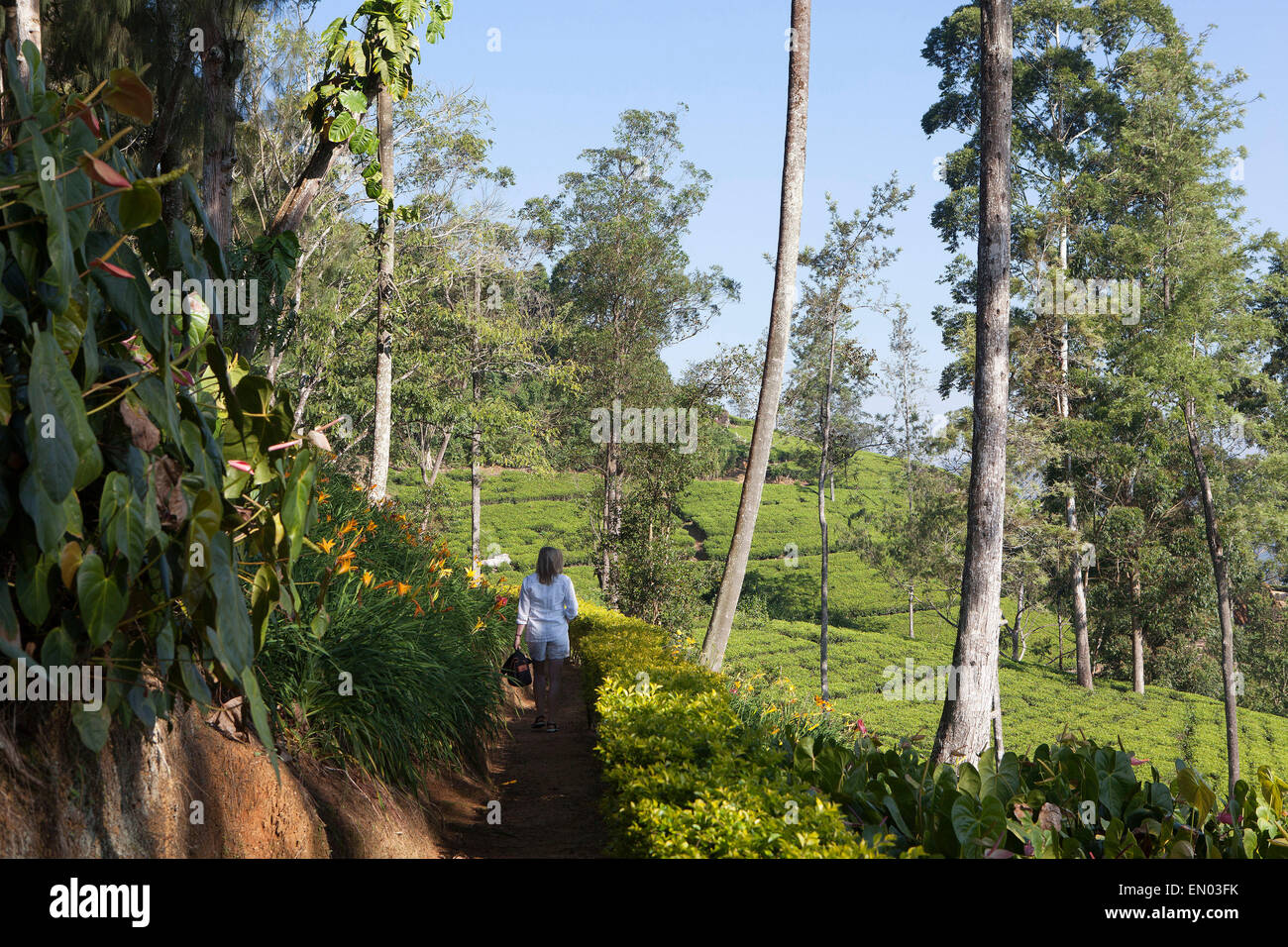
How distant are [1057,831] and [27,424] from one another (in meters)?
3.48

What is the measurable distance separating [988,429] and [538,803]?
4176 millimetres

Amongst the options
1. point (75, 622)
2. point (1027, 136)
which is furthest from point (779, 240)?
point (1027, 136)

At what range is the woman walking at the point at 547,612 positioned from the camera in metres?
7.45

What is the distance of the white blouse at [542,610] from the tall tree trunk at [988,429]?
2979 millimetres

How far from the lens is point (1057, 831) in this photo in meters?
3.47

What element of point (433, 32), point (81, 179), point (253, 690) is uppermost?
point (433, 32)

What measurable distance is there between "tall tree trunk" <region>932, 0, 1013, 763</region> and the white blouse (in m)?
Result: 2.98

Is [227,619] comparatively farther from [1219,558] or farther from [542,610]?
[1219,558]

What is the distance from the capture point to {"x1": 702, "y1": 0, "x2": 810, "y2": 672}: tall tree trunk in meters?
8.87

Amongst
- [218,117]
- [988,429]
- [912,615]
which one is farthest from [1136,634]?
[218,117]

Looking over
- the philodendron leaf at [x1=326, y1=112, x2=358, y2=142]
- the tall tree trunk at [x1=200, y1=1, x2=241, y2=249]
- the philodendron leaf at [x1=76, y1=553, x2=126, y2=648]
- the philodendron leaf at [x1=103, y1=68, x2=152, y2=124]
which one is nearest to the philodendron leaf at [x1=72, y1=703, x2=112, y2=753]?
the philodendron leaf at [x1=76, y1=553, x2=126, y2=648]

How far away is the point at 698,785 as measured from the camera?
3.80 meters

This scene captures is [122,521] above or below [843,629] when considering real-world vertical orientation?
above
